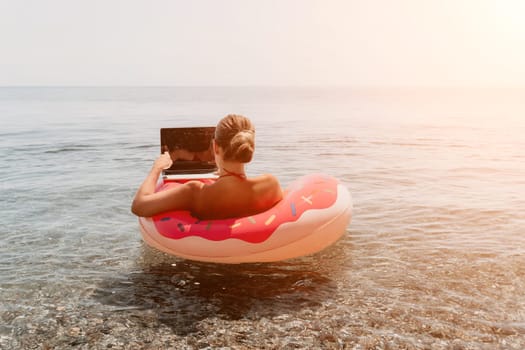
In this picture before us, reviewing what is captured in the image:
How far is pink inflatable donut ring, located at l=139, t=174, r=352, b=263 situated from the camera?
510cm

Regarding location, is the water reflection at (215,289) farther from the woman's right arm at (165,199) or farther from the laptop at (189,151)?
the laptop at (189,151)

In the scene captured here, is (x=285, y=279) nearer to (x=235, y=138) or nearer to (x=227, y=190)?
(x=227, y=190)

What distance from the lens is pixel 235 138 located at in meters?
4.88

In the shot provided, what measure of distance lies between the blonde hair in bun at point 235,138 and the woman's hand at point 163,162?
3.52 ft

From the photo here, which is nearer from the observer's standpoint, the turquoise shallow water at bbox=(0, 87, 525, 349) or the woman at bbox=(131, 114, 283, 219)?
the turquoise shallow water at bbox=(0, 87, 525, 349)

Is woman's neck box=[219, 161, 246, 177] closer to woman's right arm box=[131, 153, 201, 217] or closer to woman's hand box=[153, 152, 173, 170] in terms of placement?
woman's right arm box=[131, 153, 201, 217]

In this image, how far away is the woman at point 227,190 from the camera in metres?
4.91

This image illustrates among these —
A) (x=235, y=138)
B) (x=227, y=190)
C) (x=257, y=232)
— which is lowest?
(x=257, y=232)

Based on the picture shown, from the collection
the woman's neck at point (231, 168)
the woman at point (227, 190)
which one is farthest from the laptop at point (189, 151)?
the woman's neck at point (231, 168)

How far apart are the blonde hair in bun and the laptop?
130 centimetres

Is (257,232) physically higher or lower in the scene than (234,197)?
lower

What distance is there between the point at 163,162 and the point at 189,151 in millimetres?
589

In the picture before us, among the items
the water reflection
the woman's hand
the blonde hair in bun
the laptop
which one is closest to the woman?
the blonde hair in bun

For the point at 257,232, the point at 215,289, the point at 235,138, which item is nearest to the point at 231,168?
the point at 235,138
